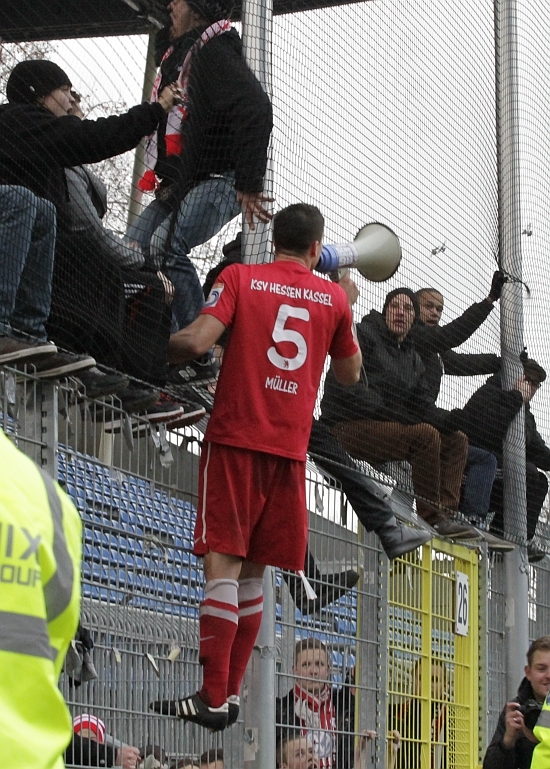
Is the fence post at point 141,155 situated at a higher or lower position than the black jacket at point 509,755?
higher

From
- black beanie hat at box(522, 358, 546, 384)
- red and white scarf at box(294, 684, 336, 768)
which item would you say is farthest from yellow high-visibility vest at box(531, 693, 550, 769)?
black beanie hat at box(522, 358, 546, 384)

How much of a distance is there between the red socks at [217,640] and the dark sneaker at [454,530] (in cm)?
316

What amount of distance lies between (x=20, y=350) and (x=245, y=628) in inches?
54.2

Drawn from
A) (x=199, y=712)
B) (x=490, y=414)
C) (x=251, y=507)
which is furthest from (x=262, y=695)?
(x=490, y=414)

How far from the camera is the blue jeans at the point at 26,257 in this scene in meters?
5.50

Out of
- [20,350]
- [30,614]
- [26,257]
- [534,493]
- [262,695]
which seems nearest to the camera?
[30,614]

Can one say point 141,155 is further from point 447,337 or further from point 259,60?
point 447,337

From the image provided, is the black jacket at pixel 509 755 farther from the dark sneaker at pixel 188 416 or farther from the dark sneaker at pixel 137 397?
the dark sneaker at pixel 137 397

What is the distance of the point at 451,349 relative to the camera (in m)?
8.77

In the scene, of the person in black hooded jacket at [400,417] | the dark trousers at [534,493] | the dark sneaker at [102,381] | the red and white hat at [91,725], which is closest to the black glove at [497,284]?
the person in black hooded jacket at [400,417]

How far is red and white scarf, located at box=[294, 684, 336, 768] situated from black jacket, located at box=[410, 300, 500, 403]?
6.78 ft

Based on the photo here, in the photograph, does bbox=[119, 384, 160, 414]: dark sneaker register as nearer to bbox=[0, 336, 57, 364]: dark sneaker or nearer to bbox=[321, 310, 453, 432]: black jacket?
bbox=[0, 336, 57, 364]: dark sneaker

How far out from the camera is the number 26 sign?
8.62m

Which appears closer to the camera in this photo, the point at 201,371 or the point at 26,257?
the point at 26,257
